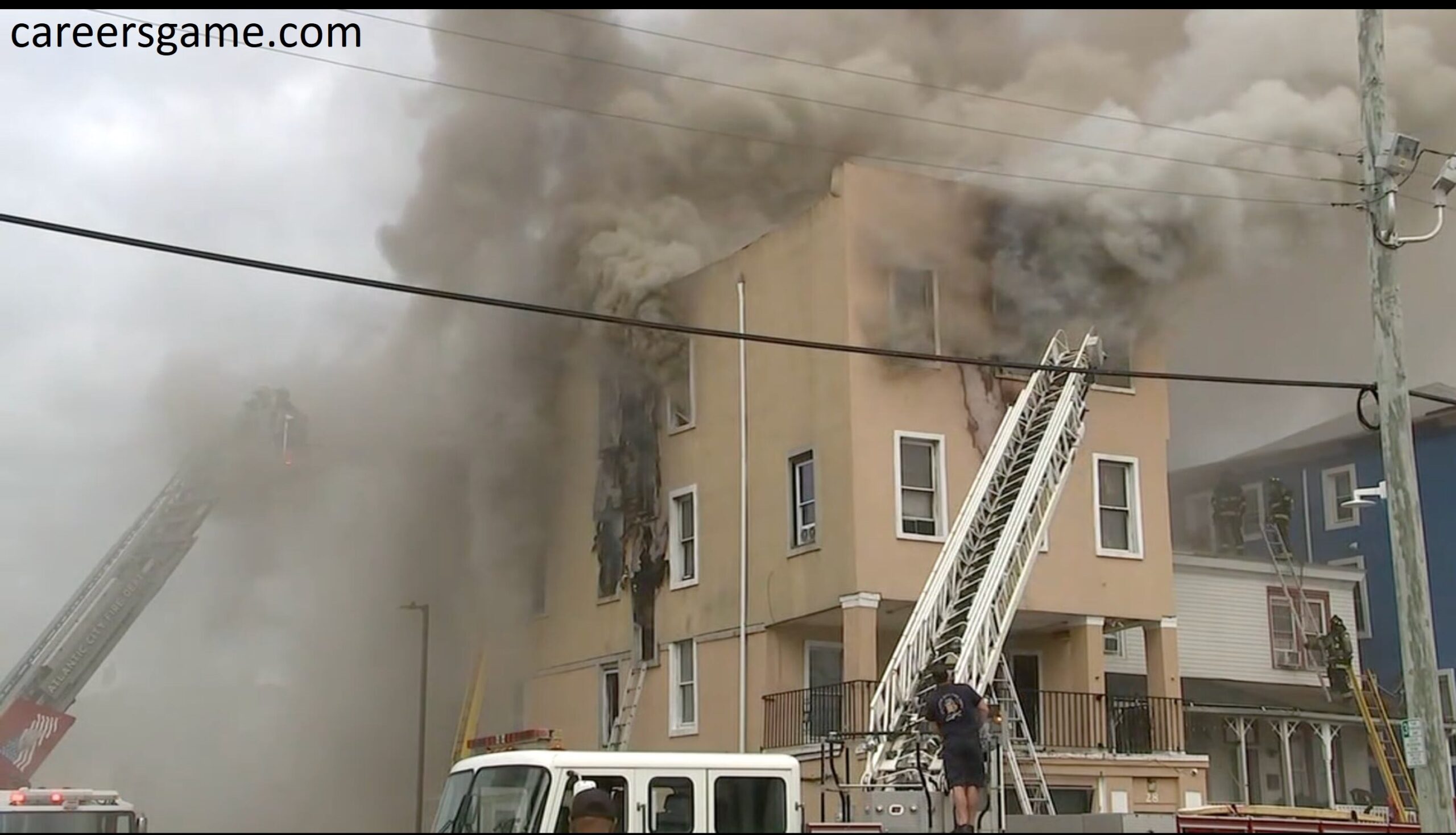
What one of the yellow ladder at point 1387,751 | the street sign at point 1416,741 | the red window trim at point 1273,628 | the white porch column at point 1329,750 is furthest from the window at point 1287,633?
the street sign at point 1416,741

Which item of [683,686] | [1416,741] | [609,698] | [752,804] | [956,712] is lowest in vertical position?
[752,804]

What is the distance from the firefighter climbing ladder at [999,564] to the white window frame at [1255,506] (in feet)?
43.3

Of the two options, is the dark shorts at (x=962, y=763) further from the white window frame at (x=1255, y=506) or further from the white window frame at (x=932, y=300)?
the white window frame at (x=1255, y=506)

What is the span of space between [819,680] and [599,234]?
23.5 feet

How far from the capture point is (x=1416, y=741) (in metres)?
12.1

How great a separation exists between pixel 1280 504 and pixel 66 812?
25.5m

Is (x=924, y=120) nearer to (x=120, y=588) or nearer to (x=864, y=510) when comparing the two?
(x=864, y=510)

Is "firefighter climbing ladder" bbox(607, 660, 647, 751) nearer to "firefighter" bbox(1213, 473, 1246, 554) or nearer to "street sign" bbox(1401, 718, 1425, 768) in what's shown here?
"street sign" bbox(1401, 718, 1425, 768)

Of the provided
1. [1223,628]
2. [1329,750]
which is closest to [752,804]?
[1329,750]

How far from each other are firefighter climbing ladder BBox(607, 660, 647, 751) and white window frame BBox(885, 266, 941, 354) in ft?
20.7

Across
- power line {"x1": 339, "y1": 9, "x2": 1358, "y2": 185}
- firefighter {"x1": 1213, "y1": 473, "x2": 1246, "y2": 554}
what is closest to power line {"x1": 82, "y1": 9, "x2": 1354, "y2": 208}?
power line {"x1": 339, "y1": 9, "x2": 1358, "y2": 185}

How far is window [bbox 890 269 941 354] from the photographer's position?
64.8 feet

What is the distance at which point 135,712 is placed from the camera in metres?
19.4

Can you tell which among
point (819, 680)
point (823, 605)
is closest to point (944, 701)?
point (823, 605)
